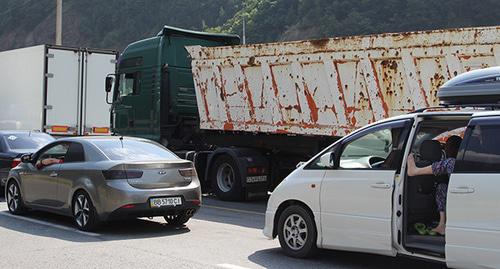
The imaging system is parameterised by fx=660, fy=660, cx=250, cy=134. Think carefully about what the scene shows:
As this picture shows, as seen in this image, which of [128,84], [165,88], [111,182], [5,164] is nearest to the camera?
[111,182]

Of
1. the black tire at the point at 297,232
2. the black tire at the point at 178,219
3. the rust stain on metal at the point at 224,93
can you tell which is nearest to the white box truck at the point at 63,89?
the rust stain on metal at the point at 224,93

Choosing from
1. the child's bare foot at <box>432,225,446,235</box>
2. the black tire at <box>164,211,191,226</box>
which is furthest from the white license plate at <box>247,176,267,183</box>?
the child's bare foot at <box>432,225,446,235</box>

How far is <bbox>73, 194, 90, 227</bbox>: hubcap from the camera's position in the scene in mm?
8911

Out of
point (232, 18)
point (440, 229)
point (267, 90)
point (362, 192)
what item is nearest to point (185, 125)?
point (267, 90)

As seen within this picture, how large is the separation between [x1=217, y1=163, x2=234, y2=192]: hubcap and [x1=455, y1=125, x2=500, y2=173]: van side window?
7.79 meters

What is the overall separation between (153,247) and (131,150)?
1.97 metres

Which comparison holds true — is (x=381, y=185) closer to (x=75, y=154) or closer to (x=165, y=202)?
(x=165, y=202)

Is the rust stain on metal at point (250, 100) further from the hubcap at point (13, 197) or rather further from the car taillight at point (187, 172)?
the hubcap at point (13, 197)

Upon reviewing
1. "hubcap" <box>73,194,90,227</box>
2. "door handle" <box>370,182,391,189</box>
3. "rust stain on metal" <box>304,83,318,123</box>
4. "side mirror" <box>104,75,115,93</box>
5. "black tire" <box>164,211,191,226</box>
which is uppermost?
"side mirror" <box>104,75,115,93</box>

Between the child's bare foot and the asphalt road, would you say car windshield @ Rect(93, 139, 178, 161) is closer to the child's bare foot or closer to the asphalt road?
the asphalt road

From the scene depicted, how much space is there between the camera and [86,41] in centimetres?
8319

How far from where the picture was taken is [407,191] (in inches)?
253

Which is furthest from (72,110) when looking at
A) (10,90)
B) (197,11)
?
(197,11)

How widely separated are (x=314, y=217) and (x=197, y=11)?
249 feet
